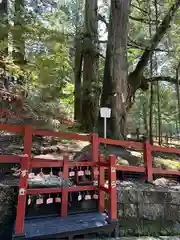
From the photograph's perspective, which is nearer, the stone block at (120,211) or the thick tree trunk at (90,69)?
the stone block at (120,211)

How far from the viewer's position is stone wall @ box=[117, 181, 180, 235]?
13.2ft

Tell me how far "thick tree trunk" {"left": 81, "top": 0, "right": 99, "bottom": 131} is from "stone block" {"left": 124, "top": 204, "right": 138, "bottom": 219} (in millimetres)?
4525

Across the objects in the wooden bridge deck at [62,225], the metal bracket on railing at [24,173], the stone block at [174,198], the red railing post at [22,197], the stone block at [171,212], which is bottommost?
the stone block at [171,212]

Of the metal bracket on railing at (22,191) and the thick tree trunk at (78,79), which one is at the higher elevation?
the thick tree trunk at (78,79)

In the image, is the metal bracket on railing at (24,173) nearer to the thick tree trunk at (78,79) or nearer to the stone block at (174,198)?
the stone block at (174,198)

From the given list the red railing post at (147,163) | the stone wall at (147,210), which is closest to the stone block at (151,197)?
the stone wall at (147,210)

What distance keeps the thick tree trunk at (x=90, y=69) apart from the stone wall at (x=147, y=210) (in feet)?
14.4

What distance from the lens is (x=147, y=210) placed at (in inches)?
165

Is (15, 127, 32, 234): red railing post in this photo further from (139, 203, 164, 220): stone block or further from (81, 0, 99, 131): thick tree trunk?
(81, 0, 99, 131): thick tree trunk

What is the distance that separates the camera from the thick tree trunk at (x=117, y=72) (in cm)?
686

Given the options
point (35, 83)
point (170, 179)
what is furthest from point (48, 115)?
point (170, 179)

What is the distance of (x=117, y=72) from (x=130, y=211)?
172 inches

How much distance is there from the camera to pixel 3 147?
5844 millimetres

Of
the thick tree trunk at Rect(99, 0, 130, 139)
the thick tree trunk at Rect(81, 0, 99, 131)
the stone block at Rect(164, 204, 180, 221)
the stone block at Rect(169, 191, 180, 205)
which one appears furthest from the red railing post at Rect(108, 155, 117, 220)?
the thick tree trunk at Rect(81, 0, 99, 131)
